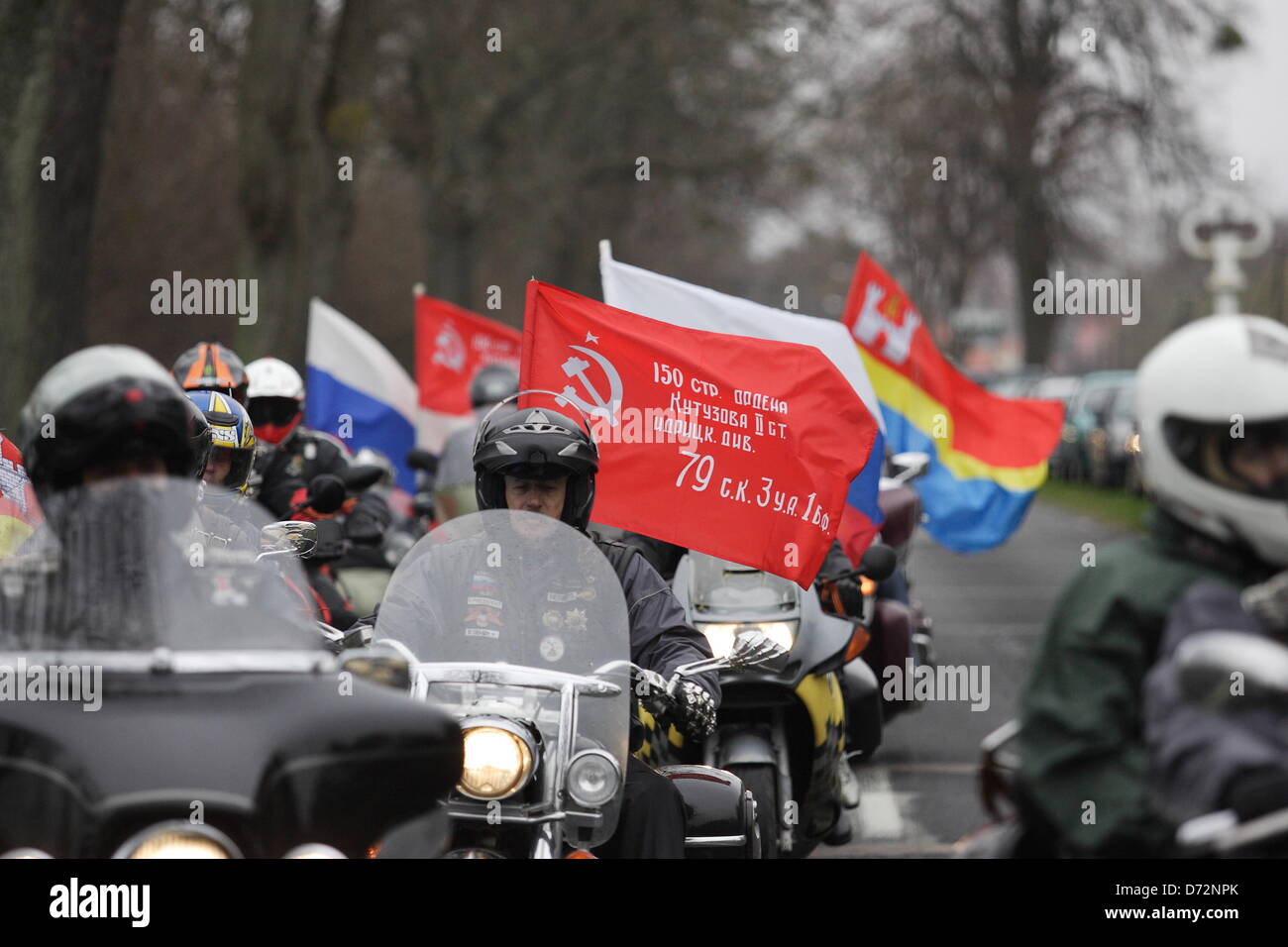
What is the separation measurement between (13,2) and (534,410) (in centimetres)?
651

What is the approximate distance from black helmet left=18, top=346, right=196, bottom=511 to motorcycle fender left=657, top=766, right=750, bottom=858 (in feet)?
5.66

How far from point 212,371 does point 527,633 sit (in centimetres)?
412

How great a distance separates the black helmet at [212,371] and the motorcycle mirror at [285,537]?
8.92ft

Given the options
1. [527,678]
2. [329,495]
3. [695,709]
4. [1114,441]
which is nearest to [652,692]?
[695,709]

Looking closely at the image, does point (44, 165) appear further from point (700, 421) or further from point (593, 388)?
point (700, 421)

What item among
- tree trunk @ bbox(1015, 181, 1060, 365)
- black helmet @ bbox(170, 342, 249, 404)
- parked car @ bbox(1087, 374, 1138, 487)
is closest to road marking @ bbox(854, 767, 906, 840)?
black helmet @ bbox(170, 342, 249, 404)

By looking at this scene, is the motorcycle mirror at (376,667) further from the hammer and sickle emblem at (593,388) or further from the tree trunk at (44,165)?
the tree trunk at (44,165)

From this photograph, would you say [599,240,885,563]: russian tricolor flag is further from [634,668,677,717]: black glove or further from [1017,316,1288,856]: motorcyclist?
[1017,316,1288,856]: motorcyclist

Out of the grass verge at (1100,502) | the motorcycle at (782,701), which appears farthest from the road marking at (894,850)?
the grass verge at (1100,502)

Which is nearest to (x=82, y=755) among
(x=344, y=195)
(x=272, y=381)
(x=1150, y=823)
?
(x=1150, y=823)

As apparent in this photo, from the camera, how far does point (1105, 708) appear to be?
3098 millimetres
